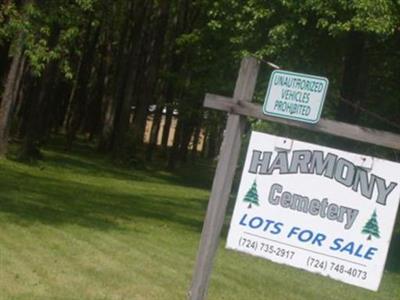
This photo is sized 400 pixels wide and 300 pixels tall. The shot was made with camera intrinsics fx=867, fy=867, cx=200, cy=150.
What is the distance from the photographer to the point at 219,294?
11.2m

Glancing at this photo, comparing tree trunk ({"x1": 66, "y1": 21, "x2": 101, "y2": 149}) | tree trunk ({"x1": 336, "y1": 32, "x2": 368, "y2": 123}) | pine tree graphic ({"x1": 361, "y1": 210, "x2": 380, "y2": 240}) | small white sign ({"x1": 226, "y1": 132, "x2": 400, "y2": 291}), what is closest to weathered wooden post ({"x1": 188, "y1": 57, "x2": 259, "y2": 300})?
small white sign ({"x1": 226, "y1": 132, "x2": 400, "y2": 291})

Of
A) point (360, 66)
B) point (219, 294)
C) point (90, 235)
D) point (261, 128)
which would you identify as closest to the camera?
point (219, 294)

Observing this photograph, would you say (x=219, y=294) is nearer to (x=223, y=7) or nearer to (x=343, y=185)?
(x=343, y=185)

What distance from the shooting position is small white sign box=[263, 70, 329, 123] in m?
6.61

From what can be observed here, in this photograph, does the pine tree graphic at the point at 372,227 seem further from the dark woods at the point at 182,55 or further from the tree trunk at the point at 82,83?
the tree trunk at the point at 82,83

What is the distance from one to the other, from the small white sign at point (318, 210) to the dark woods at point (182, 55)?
4.74 ft

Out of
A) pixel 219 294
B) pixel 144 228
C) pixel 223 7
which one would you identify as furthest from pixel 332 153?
pixel 223 7

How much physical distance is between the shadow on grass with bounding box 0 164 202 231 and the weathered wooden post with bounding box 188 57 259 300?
7813mm

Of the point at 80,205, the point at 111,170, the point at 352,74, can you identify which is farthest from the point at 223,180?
the point at 111,170

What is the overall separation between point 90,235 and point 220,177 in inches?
301

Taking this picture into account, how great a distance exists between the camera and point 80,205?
1922 centimetres

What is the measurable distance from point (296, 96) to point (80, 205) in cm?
1304

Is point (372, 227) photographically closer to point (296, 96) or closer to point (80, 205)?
point (296, 96)

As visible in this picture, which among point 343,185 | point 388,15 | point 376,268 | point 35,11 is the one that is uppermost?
point 388,15
